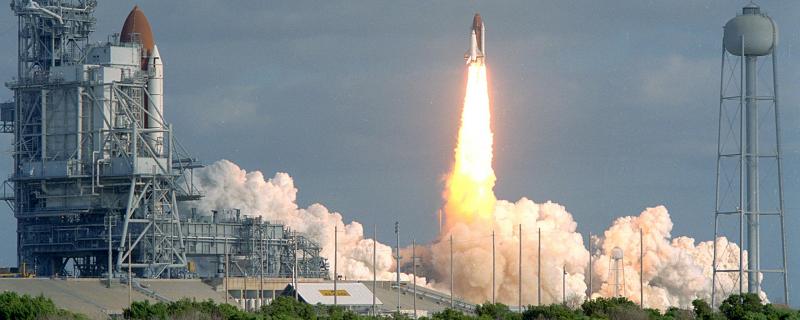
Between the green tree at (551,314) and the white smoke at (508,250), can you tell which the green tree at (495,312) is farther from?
the white smoke at (508,250)

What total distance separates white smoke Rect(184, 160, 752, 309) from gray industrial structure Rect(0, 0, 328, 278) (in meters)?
15.0

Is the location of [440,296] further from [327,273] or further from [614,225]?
[614,225]

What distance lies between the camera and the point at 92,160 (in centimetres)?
12331

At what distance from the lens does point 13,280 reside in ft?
368

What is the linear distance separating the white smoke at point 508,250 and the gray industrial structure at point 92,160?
15050 mm

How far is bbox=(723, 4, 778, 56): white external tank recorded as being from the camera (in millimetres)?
119625

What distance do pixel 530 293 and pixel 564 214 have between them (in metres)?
12.6

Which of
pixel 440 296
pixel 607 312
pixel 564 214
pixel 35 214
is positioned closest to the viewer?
pixel 607 312

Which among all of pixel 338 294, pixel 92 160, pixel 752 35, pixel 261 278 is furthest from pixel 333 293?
pixel 752 35

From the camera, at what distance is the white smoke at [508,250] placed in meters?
141

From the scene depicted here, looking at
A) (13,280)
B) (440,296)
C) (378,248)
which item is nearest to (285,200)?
(378,248)

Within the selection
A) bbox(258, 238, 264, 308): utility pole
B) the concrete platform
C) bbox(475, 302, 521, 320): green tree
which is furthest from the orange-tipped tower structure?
bbox(475, 302, 521, 320): green tree

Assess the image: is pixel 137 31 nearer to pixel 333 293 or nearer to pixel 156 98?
pixel 156 98

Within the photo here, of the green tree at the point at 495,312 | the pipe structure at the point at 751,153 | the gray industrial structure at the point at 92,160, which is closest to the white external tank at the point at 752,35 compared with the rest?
the pipe structure at the point at 751,153
